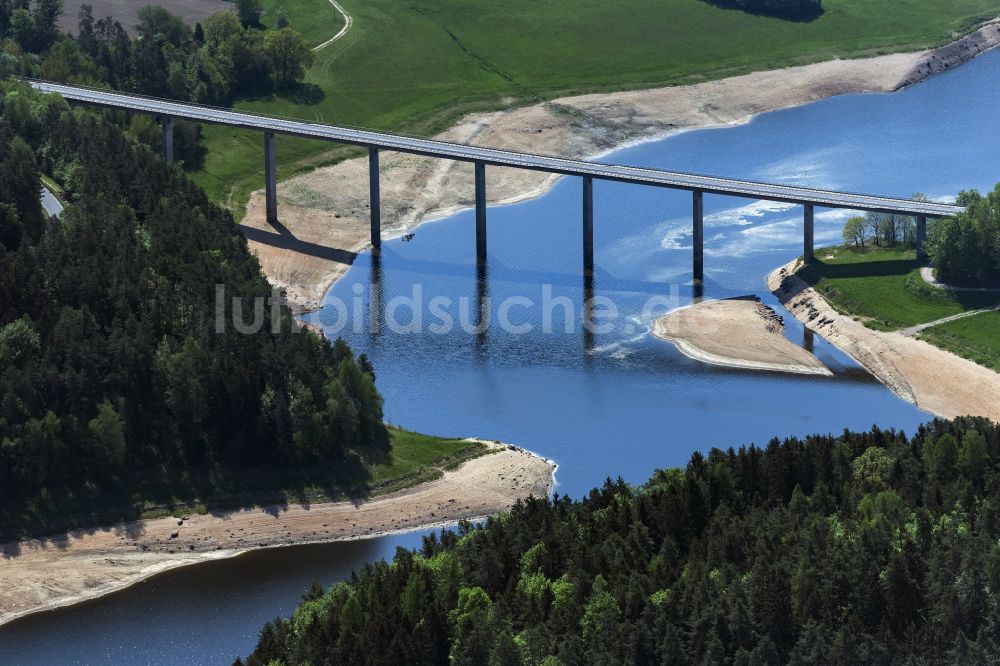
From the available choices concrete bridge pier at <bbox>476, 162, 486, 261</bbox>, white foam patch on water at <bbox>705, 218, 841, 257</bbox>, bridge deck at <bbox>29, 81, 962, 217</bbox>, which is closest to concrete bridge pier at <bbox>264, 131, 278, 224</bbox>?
bridge deck at <bbox>29, 81, 962, 217</bbox>

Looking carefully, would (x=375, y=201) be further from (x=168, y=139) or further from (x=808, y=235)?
(x=808, y=235)

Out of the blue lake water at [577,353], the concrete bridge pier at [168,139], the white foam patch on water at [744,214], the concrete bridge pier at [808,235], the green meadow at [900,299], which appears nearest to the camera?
the blue lake water at [577,353]

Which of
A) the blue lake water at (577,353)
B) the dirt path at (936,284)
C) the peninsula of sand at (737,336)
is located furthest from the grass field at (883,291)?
the peninsula of sand at (737,336)

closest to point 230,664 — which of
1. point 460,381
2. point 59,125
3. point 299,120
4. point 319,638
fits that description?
point 319,638

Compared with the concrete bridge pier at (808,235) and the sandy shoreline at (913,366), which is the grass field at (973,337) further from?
the concrete bridge pier at (808,235)

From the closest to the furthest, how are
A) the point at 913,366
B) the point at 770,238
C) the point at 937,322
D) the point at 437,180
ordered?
the point at 913,366
the point at 937,322
the point at 770,238
the point at 437,180

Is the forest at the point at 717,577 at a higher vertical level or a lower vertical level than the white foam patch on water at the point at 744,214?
lower

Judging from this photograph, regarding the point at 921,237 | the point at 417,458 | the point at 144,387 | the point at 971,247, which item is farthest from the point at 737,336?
the point at 144,387

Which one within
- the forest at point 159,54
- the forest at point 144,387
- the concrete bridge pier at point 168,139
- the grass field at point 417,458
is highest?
the forest at point 159,54
